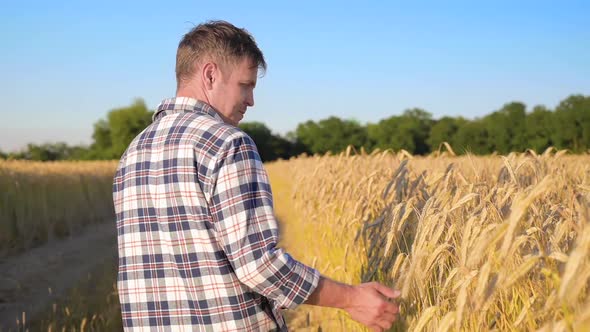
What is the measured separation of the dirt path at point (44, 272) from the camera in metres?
5.15

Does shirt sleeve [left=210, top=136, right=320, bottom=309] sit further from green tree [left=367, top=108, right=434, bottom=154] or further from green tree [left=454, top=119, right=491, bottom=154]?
green tree [left=367, top=108, right=434, bottom=154]

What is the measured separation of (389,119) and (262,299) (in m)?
52.7

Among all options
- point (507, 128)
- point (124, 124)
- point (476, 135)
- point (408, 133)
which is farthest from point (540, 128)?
point (124, 124)

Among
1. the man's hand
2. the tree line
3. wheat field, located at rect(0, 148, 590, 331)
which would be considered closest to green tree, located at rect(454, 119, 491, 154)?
the tree line

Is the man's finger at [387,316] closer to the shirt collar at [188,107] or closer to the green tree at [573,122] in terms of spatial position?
the shirt collar at [188,107]

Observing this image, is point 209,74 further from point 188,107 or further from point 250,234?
point 250,234

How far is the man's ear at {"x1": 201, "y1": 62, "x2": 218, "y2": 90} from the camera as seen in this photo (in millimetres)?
1742

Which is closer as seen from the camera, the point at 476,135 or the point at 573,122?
the point at 573,122

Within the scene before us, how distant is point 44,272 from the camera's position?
6422 mm

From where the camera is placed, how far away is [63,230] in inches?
366

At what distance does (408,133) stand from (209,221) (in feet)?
165

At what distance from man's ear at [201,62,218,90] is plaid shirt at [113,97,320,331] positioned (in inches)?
2.6

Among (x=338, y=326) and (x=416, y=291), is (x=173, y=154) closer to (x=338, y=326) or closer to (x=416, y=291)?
(x=416, y=291)

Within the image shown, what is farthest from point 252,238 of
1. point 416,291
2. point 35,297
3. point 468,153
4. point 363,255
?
point 35,297
